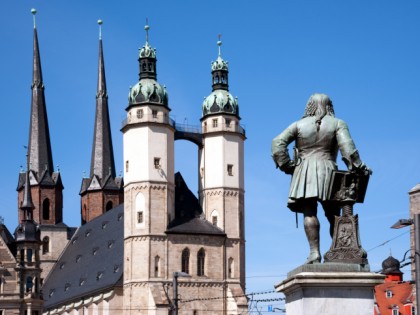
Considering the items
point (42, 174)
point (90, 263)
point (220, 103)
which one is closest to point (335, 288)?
point (220, 103)

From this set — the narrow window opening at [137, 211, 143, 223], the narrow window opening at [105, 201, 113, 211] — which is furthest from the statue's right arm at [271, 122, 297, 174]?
the narrow window opening at [105, 201, 113, 211]

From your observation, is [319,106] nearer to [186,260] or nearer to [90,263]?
[186,260]

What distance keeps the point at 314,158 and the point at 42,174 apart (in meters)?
115

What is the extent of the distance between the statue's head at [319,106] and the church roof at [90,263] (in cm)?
8504

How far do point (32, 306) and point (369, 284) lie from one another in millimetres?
82724

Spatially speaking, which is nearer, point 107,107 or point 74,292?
point 74,292

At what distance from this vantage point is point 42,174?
406 feet

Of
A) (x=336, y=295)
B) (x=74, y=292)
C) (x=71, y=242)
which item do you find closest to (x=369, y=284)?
(x=336, y=295)

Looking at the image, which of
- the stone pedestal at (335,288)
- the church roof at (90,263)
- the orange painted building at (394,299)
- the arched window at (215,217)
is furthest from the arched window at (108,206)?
the stone pedestal at (335,288)

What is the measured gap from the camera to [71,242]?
12325 centimetres

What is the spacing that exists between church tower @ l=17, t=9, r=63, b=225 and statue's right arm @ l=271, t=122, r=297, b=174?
11396 centimetres

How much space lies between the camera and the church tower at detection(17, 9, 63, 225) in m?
124

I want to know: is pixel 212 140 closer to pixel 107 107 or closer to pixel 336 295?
pixel 107 107

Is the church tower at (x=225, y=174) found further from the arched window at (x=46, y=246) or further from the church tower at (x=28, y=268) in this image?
the arched window at (x=46, y=246)
